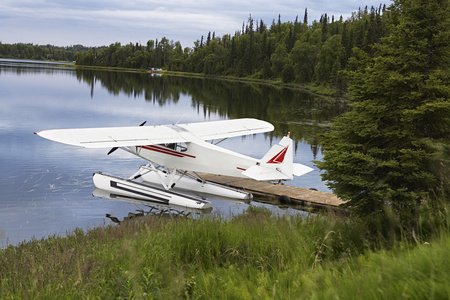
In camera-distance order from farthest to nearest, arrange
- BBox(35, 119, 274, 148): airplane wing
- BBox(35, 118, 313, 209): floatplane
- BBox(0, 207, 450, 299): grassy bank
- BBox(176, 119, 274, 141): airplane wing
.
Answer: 1. BBox(176, 119, 274, 141): airplane wing
2. BBox(35, 118, 313, 209): floatplane
3. BBox(35, 119, 274, 148): airplane wing
4. BBox(0, 207, 450, 299): grassy bank

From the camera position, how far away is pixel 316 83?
77938 mm

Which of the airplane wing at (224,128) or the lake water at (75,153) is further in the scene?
the airplane wing at (224,128)

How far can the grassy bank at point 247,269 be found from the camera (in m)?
2.38

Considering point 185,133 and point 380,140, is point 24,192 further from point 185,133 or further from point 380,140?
point 380,140

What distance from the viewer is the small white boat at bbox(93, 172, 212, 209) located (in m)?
12.6

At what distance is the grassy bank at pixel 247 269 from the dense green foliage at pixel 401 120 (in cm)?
263

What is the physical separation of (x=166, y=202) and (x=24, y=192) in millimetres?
4434

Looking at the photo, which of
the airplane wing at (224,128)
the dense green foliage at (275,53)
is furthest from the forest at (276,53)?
the airplane wing at (224,128)

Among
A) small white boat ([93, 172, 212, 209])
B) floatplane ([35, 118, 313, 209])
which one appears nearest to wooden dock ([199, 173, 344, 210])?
floatplane ([35, 118, 313, 209])

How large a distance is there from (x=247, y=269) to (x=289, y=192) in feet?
33.0

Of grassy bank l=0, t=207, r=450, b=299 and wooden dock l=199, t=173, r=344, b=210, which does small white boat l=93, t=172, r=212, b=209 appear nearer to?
wooden dock l=199, t=173, r=344, b=210

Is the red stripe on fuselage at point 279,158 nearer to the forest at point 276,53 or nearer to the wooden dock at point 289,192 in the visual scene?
the wooden dock at point 289,192

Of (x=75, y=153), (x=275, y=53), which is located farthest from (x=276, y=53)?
(x=75, y=153)

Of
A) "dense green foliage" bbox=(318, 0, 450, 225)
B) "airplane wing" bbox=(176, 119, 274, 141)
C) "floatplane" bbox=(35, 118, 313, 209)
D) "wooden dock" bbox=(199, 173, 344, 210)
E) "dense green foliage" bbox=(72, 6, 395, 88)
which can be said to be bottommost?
"wooden dock" bbox=(199, 173, 344, 210)
